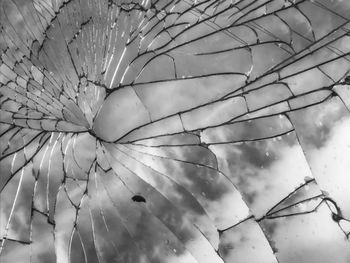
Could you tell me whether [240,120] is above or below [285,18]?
below

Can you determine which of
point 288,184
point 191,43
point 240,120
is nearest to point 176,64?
point 191,43

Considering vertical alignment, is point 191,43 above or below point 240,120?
above

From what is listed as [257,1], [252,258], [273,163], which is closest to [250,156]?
[273,163]

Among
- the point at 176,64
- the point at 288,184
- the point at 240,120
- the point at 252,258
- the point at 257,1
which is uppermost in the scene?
the point at 257,1

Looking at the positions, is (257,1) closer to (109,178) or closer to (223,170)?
(223,170)

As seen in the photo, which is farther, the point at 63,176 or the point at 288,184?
the point at 63,176

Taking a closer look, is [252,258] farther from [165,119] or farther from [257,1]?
[257,1]
